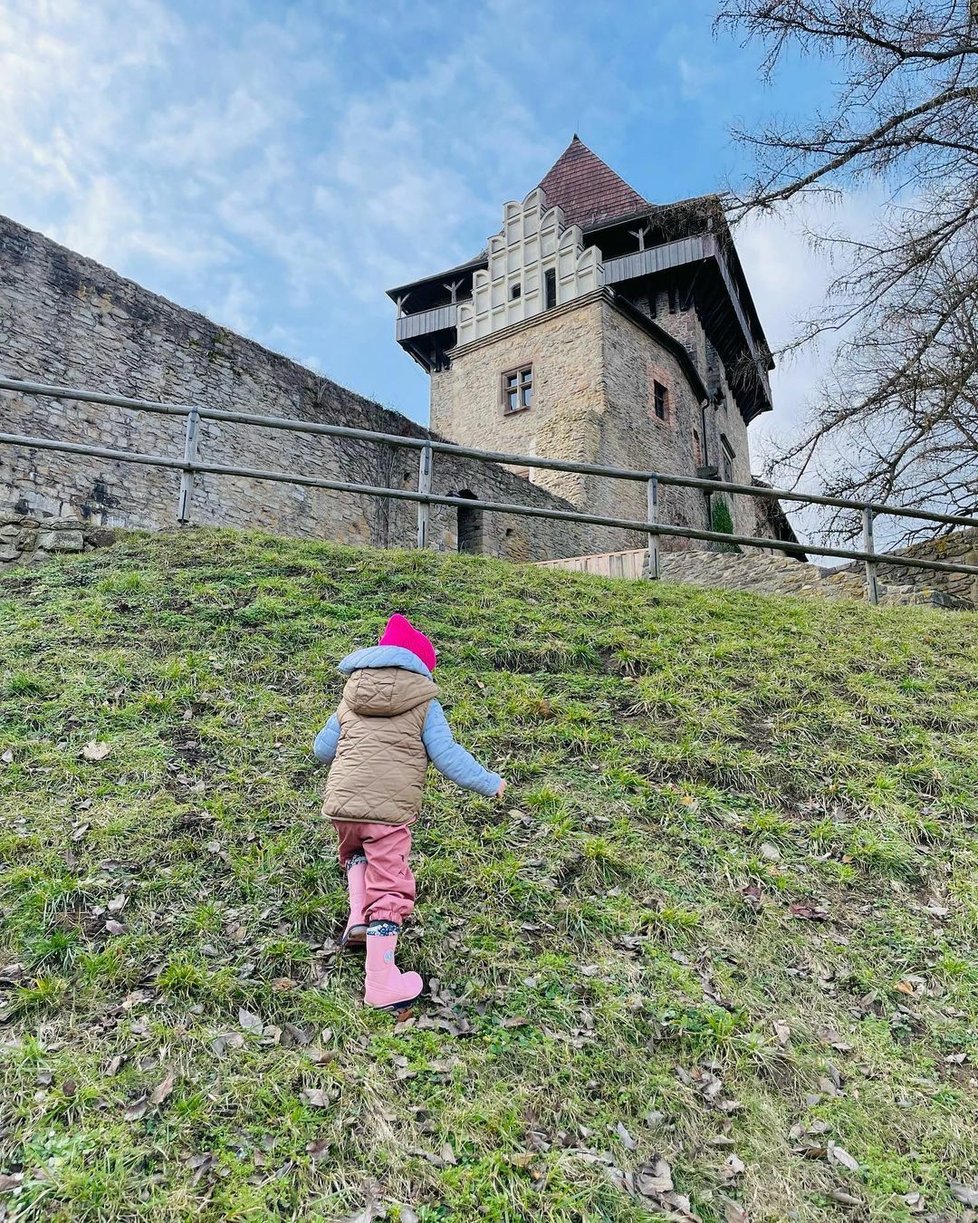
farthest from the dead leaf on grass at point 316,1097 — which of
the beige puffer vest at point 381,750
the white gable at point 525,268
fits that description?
the white gable at point 525,268

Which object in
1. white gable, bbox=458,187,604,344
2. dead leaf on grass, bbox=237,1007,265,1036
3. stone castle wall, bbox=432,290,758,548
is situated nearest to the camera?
dead leaf on grass, bbox=237,1007,265,1036

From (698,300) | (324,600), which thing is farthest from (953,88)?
(698,300)

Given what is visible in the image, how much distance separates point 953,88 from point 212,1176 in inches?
403

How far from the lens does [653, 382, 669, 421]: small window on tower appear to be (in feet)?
78.7

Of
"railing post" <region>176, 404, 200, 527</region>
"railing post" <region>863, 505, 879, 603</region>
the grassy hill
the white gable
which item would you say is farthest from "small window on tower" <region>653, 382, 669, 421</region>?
the grassy hill

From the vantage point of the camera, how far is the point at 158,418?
11711mm

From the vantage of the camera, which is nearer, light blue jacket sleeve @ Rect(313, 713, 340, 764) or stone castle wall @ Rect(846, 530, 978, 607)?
light blue jacket sleeve @ Rect(313, 713, 340, 764)

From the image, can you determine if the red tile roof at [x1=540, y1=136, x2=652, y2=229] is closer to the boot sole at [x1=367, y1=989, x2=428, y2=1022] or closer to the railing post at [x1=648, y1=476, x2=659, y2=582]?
the railing post at [x1=648, y1=476, x2=659, y2=582]

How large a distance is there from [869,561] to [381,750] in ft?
24.9

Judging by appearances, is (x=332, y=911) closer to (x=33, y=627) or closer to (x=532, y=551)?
(x=33, y=627)

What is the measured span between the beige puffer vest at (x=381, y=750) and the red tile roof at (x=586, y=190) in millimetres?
26874

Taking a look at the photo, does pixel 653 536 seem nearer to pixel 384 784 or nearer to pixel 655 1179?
pixel 384 784

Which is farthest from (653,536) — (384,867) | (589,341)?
(589,341)

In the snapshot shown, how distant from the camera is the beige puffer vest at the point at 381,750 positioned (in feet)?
9.42
